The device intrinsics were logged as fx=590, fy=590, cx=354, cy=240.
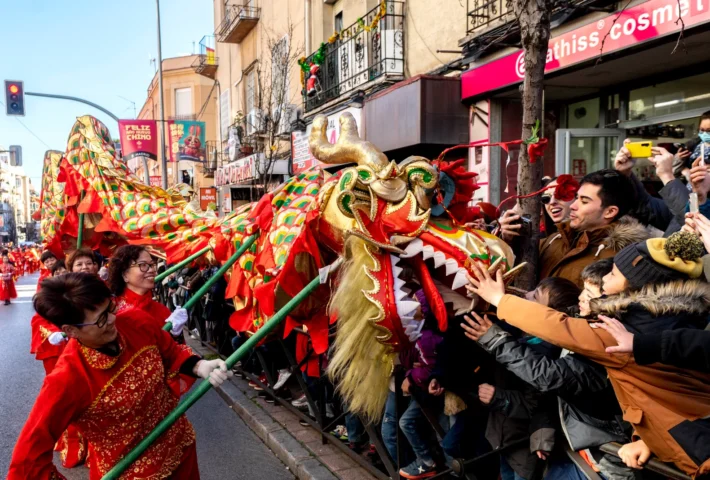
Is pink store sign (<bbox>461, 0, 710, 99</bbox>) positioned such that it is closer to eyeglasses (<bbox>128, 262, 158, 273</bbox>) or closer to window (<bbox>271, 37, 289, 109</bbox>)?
eyeglasses (<bbox>128, 262, 158, 273</bbox>)

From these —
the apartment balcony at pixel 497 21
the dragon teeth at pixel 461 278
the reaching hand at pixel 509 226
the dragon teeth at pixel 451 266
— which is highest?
the apartment balcony at pixel 497 21

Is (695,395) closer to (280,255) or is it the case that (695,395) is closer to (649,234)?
(649,234)

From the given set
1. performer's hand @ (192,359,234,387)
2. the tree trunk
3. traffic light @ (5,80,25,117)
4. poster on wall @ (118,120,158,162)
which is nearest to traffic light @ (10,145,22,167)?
traffic light @ (5,80,25,117)

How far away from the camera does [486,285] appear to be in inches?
82.5

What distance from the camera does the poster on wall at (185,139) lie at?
18.7 meters

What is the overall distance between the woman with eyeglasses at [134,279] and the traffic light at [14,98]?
1519 cm

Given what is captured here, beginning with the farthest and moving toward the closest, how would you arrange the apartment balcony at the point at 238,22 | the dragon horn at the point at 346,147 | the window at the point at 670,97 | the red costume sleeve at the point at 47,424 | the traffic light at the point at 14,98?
the apartment balcony at the point at 238,22, the traffic light at the point at 14,98, the window at the point at 670,97, the dragon horn at the point at 346,147, the red costume sleeve at the point at 47,424

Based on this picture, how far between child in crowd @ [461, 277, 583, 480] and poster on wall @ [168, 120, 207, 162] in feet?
56.9

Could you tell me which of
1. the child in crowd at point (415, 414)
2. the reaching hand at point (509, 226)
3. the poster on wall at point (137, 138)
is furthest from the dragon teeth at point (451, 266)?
the poster on wall at point (137, 138)

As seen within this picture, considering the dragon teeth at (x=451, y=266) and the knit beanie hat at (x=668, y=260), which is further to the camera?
the dragon teeth at (x=451, y=266)

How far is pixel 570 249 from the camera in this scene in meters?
3.23

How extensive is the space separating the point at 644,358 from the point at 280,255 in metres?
1.58

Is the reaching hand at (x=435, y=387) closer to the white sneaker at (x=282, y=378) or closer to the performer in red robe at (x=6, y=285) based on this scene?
the white sneaker at (x=282, y=378)

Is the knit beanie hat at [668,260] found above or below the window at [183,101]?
below
